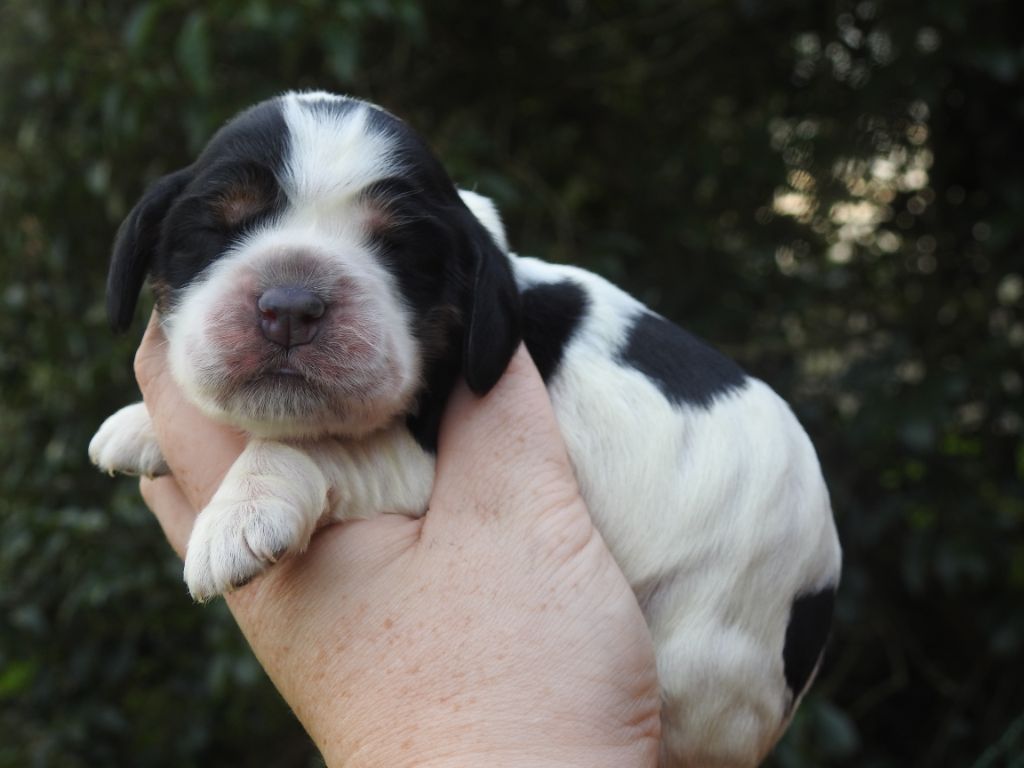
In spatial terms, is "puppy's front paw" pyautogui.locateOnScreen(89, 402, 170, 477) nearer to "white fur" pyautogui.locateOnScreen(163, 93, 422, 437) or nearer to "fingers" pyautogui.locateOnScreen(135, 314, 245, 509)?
"fingers" pyautogui.locateOnScreen(135, 314, 245, 509)

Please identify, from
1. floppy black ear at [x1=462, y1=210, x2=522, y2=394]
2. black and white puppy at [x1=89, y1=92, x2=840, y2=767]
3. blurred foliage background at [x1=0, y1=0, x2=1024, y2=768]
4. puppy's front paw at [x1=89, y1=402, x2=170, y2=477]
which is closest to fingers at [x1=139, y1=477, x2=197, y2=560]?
puppy's front paw at [x1=89, y1=402, x2=170, y2=477]

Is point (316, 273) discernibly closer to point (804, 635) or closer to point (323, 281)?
point (323, 281)

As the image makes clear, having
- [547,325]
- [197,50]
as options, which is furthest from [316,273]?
[197,50]

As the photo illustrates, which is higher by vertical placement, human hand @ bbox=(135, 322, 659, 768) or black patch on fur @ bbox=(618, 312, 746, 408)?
black patch on fur @ bbox=(618, 312, 746, 408)

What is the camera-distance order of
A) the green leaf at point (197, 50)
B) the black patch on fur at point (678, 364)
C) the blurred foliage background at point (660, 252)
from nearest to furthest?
the black patch on fur at point (678, 364), the green leaf at point (197, 50), the blurred foliage background at point (660, 252)

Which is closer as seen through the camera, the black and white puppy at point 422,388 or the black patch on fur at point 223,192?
the black and white puppy at point 422,388

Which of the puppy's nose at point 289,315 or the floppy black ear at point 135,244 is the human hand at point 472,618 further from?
the puppy's nose at point 289,315

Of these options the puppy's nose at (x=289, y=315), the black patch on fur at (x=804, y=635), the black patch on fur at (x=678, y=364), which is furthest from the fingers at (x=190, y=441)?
the black patch on fur at (x=804, y=635)

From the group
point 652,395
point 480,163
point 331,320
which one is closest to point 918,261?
point 480,163
